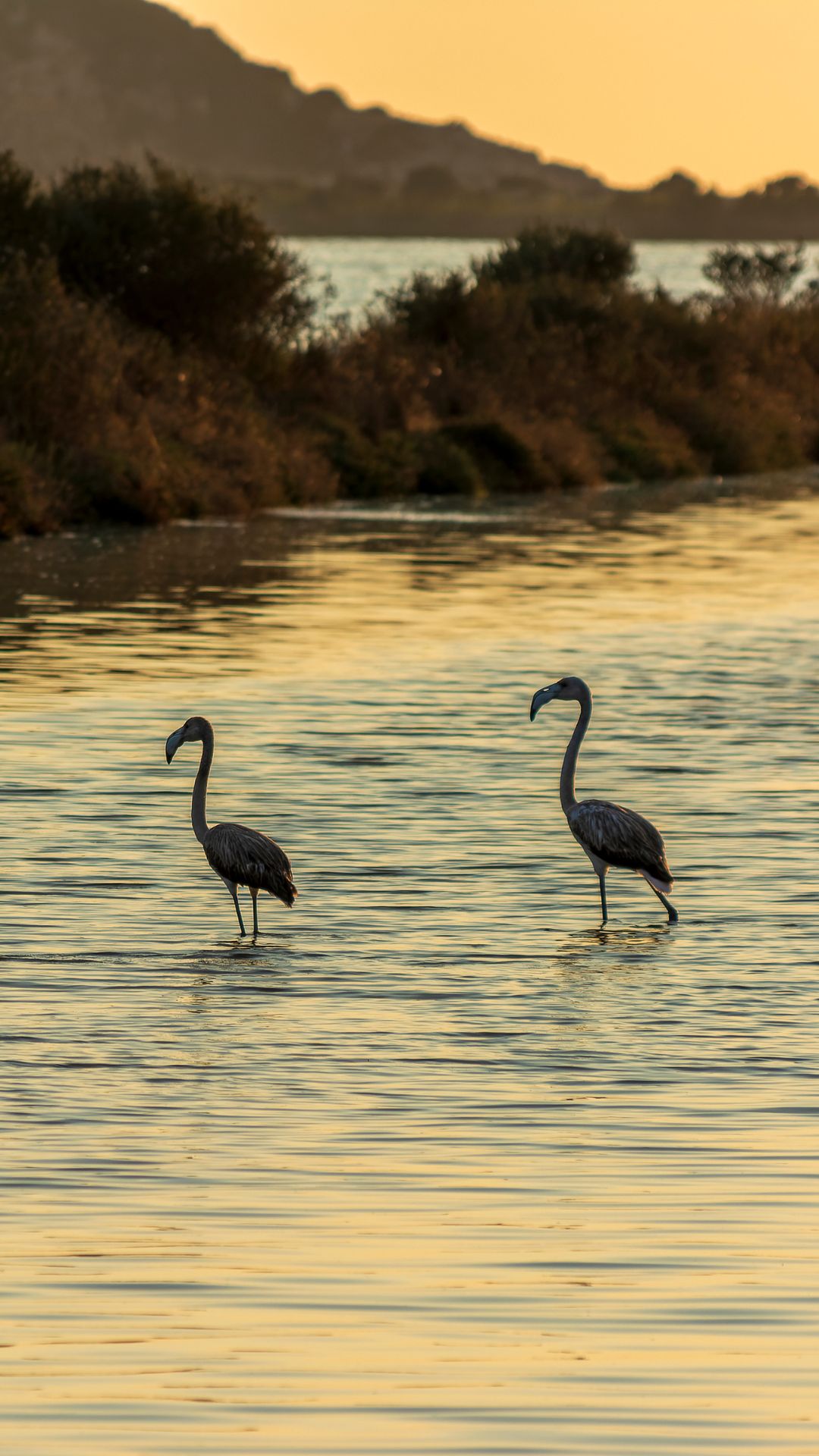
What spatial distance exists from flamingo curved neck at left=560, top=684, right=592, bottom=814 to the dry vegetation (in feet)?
66.6

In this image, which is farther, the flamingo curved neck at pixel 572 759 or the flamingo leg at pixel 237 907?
the flamingo curved neck at pixel 572 759

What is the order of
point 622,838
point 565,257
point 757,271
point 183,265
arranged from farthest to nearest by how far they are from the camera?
point 757,271, point 565,257, point 183,265, point 622,838

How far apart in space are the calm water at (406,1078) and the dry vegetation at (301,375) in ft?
48.4

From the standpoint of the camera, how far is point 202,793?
508 inches

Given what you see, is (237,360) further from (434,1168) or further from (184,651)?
(434,1168)

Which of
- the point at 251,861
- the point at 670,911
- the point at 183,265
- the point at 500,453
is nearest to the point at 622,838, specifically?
the point at 670,911

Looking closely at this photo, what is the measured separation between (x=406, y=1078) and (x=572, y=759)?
4.11 m

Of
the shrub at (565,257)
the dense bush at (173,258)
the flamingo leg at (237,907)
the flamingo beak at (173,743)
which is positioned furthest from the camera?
the shrub at (565,257)

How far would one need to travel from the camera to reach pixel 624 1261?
24.4 feet

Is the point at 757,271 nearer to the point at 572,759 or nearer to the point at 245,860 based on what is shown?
the point at 572,759

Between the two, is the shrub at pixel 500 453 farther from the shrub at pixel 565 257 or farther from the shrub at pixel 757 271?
the shrub at pixel 757 271

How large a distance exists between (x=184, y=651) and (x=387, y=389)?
2152cm

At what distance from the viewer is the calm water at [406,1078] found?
6461 mm

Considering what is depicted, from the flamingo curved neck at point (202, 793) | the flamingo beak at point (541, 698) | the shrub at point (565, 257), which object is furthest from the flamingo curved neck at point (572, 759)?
the shrub at point (565, 257)
